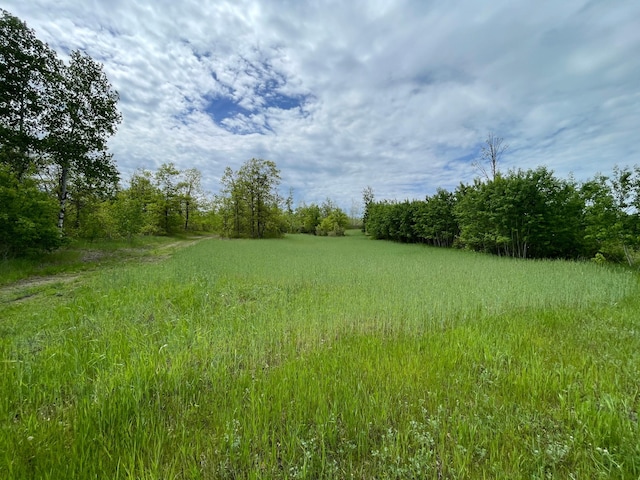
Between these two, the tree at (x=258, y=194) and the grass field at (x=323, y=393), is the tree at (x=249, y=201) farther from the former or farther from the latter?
the grass field at (x=323, y=393)

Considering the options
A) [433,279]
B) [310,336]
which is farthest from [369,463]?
[433,279]

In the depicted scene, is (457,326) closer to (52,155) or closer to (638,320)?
(638,320)

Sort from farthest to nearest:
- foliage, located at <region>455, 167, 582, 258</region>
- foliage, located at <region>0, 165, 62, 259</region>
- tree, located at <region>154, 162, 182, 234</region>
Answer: tree, located at <region>154, 162, 182, 234</region> → foliage, located at <region>455, 167, 582, 258</region> → foliage, located at <region>0, 165, 62, 259</region>

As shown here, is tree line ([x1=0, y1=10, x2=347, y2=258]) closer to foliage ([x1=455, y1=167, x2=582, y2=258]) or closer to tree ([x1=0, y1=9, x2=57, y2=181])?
tree ([x1=0, y1=9, x2=57, y2=181])

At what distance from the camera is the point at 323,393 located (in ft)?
9.32

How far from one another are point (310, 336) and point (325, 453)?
2.41 meters

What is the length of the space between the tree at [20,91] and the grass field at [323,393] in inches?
541

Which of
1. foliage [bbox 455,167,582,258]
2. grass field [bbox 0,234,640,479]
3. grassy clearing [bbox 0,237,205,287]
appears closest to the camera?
grass field [bbox 0,234,640,479]

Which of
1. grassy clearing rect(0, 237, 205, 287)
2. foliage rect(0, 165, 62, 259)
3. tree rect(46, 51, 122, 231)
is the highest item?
tree rect(46, 51, 122, 231)

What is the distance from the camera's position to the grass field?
2016 millimetres

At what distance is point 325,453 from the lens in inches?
84.0

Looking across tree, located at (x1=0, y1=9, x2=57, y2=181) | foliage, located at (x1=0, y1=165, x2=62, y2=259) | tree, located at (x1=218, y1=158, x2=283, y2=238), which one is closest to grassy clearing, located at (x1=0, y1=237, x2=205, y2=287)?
foliage, located at (x1=0, y1=165, x2=62, y2=259)

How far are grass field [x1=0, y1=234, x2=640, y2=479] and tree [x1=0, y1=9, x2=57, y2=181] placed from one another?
13741 mm

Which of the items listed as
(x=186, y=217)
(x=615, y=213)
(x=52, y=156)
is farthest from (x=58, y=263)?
(x=186, y=217)
